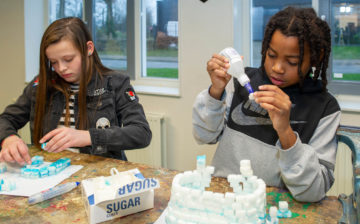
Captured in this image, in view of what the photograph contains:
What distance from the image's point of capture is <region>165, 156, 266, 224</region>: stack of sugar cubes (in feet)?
2.25

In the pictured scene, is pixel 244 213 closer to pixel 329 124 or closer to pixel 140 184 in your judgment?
pixel 140 184

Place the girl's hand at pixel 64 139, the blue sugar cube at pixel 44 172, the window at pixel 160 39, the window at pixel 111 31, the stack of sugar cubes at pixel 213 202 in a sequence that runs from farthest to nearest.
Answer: the window at pixel 111 31 → the window at pixel 160 39 → the girl's hand at pixel 64 139 → the blue sugar cube at pixel 44 172 → the stack of sugar cubes at pixel 213 202

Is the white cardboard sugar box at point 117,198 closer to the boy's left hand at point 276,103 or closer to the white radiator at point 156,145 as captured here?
the boy's left hand at point 276,103

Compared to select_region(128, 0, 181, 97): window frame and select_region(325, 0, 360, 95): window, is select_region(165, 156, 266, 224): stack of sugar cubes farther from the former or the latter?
select_region(128, 0, 181, 97): window frame

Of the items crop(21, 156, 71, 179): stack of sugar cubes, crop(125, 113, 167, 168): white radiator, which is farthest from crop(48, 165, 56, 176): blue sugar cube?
crop(125, 113, 167, 168): white radiator

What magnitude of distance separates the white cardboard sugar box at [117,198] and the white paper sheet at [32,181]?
8.2 inches

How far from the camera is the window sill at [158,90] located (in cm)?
264

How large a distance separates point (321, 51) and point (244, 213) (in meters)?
0.67

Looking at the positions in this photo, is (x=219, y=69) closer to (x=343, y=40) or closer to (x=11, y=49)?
(x=343, y=40)

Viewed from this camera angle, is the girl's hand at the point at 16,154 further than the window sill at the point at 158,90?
No

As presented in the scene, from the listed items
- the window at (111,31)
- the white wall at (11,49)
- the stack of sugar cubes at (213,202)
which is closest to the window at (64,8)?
the window at (111,31)

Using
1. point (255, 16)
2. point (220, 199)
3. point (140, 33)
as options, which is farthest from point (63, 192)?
point (140, 33)

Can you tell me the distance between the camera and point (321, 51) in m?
1.15

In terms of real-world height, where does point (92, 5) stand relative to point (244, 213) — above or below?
above
